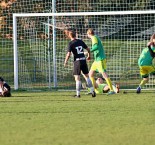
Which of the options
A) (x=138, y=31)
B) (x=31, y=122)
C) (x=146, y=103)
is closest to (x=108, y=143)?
(x=31, y=122)

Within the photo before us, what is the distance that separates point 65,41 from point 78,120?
1159 cm

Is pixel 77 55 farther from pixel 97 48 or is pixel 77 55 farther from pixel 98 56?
pixel 98 56

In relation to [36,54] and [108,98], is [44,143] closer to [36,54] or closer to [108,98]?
[108,98]

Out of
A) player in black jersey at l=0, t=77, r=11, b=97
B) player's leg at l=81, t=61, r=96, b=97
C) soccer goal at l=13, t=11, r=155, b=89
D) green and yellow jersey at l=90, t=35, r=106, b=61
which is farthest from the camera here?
soccer goal at l=13, t=11, r=155, b=89

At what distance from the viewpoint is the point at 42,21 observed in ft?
86.3

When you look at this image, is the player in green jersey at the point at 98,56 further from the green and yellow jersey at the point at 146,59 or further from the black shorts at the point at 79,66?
the green and yellow jersey at the point at 146,59

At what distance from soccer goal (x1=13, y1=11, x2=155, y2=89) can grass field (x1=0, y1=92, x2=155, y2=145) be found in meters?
3.93

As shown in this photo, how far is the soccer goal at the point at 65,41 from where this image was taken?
83.3 ft

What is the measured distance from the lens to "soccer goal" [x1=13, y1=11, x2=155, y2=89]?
25375 mm

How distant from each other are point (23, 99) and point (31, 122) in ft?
18.4

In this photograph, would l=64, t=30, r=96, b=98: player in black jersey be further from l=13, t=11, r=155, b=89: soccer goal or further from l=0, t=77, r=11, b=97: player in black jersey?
l=13, t=11, r=155, b=89: soccer goal

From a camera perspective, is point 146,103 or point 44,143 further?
point 146,103

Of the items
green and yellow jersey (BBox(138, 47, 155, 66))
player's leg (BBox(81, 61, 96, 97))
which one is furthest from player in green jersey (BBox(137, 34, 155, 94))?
player's leg (BBox(81, 61, 96, 97))

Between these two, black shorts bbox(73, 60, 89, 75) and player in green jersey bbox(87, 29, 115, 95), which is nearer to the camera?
black shorts bbox(73, 60, 89, 75)
